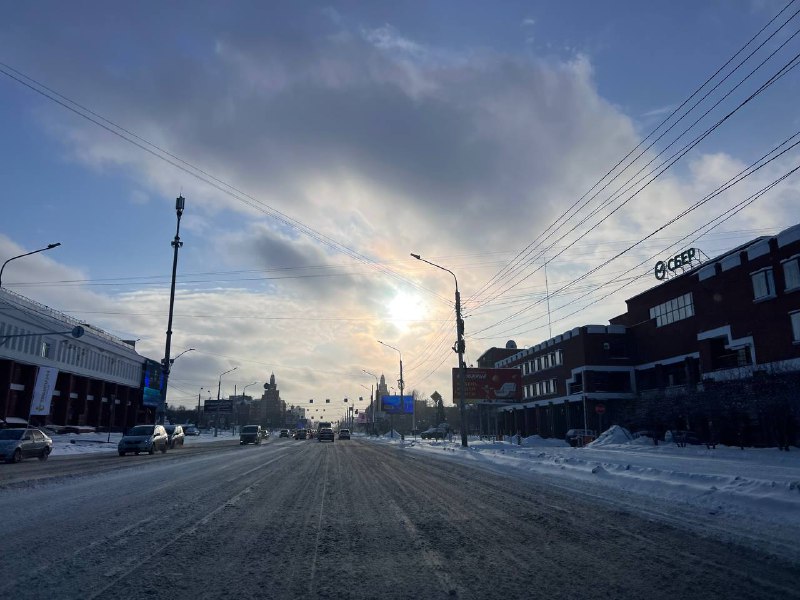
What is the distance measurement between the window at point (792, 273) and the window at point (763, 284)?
130 cm

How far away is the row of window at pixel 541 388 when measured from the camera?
67.0m

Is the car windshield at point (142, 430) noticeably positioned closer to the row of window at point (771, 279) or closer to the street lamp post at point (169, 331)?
the street lamp post at point (169, 331)

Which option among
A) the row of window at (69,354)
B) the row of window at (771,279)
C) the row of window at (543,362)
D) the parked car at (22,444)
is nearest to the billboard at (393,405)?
the row of window at (543,362)

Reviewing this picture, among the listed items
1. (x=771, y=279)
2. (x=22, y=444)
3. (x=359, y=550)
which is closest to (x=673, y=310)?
(x=771, y=279)

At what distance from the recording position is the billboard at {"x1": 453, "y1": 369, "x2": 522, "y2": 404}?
199ft

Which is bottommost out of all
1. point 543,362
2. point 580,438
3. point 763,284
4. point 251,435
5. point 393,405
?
point 251,435

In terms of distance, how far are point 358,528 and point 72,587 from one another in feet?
13.3

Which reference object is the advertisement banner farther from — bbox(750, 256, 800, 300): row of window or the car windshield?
bbox(750, 256, 800, 300): row of window

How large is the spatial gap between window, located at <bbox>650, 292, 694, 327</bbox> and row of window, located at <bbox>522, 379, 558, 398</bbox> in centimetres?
1673

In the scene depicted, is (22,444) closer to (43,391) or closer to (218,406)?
(43,391)

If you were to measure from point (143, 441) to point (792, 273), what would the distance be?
4159cm

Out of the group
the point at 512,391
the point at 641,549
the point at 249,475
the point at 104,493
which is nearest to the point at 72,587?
the point at 641,549

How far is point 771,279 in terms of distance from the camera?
35.6 meters

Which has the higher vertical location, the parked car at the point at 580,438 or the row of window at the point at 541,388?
the row of window at the point at 541,388
